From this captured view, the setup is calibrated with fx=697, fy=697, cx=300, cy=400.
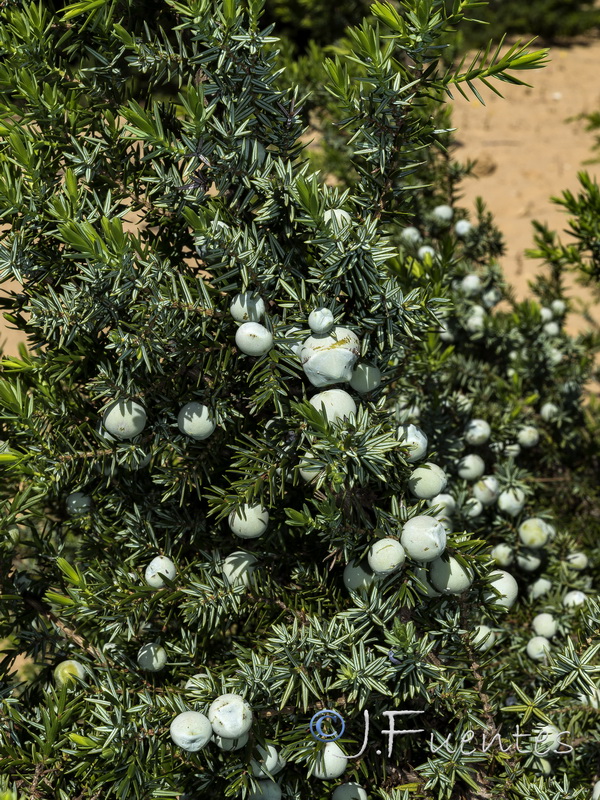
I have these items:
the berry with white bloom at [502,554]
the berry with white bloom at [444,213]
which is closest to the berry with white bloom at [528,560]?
the berry with white bloom at [502,554]

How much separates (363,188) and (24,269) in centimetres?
55

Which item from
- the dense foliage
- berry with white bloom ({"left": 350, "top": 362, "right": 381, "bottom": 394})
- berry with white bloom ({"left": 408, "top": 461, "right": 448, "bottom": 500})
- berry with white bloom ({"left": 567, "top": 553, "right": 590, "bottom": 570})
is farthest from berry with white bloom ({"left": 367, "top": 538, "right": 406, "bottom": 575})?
berry with white bloom ({"left": 567, "top": 553, "right": 590, "bottom": 570})

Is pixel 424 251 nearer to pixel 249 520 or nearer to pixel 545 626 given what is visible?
pixel 545 626

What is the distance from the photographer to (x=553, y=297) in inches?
92.2

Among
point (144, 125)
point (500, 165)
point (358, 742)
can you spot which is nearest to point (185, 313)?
point (144, 125)

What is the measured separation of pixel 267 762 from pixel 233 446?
1.60 ft

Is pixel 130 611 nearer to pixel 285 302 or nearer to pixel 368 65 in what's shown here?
pixel 285 302

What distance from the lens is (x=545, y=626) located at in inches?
60.9

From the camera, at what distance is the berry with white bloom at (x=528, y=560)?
5.43ft

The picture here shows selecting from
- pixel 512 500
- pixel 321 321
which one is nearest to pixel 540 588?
pixel 512 500

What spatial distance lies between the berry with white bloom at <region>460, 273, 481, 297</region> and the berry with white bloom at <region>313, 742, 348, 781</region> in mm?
1456

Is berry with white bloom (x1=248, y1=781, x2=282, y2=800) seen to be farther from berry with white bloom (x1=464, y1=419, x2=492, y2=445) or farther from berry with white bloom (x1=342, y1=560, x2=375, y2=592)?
berry with white bloom (x1=464, y1=419, x2=492, y2=445)

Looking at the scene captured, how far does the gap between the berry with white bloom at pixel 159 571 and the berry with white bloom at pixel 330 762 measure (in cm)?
36

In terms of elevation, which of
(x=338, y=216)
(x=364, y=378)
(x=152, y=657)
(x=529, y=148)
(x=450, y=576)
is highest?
(x=338, y=216)
